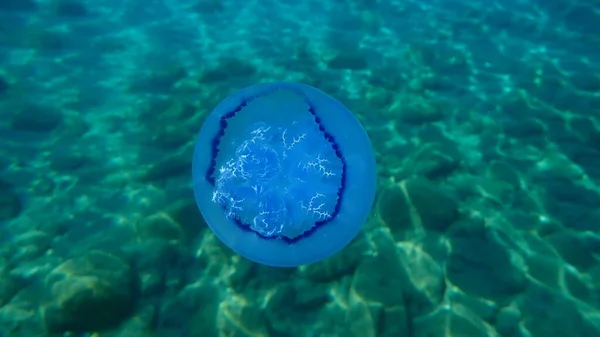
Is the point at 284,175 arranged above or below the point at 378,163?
above

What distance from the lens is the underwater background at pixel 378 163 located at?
5.07 meters

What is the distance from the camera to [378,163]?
268 inches

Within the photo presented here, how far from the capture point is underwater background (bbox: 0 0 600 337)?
5070 mm

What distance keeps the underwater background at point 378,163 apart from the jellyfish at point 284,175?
96 centimetres

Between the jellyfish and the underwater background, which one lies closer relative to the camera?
the jellyfish

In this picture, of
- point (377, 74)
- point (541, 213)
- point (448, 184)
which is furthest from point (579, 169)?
point (377, 74)

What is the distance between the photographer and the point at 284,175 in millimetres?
4805

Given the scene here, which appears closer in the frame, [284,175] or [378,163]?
[284,175]

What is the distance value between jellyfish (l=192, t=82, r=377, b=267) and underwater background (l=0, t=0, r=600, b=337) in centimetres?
96

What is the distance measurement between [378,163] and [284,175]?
8.10 ft

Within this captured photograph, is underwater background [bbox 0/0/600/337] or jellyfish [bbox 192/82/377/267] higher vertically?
jellyfish [bbox 192/82/377/267]

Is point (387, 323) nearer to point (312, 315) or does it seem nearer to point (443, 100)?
point (312, 315)

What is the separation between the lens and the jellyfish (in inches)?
183

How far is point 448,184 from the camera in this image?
6527mm
